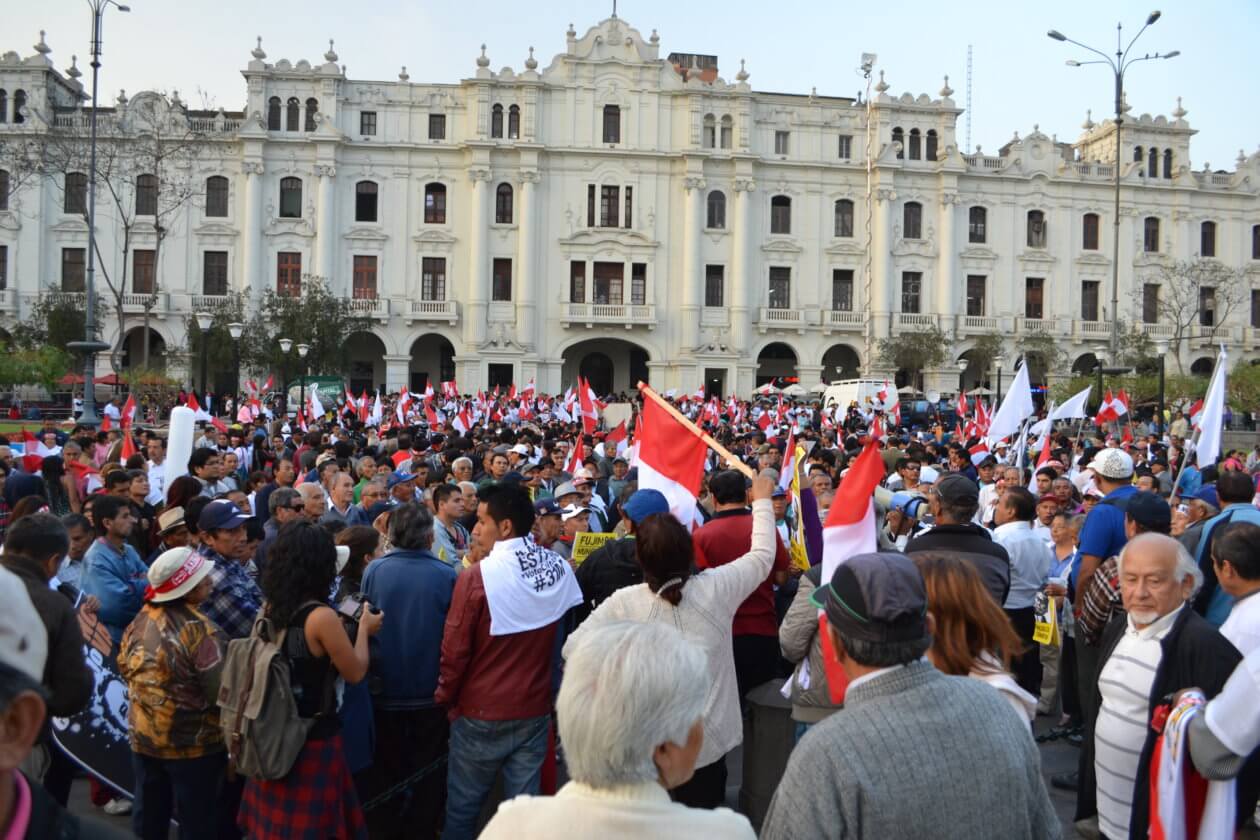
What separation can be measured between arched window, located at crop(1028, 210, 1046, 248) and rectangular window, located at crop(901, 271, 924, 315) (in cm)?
606

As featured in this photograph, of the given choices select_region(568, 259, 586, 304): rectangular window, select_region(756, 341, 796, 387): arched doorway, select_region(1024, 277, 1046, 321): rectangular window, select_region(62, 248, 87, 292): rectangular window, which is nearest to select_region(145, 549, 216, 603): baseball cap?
select_region(568, 259, 586, 304): rectangular window

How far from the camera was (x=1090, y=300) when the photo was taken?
51688 millimetres

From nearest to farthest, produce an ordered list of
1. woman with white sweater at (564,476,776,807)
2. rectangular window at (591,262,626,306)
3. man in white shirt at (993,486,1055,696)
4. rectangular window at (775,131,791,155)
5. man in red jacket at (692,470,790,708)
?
woman with white sweater at (564,476,776,807)
man in red jacket at (692,470,790,708)
man in white shirt at (993,486,1055,696)
rectangular window at (591,262,626,306)
rectangular window at (775,131,791,155)

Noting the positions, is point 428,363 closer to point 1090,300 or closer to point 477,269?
point 477,269

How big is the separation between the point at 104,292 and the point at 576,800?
1923 inches

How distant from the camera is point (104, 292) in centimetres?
4512

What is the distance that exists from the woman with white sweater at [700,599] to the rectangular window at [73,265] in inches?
1876

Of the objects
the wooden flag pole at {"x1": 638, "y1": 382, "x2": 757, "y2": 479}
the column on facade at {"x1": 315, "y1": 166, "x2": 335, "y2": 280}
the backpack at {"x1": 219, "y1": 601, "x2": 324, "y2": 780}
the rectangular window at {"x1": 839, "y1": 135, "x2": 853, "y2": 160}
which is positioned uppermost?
the rectangular window at {"x1": 839, "y1": 135, "x2": 853, "y2": 160}

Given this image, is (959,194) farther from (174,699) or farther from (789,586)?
(174,699)

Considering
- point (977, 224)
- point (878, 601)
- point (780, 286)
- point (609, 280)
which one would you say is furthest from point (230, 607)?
point (977, 224)

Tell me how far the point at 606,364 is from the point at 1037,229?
851 inches

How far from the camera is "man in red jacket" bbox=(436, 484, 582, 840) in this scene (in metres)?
4.45

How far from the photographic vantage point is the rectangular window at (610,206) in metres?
47.3

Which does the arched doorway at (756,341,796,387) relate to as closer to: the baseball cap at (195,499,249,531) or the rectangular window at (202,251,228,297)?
the rectangular window at (202,251,228,297)
